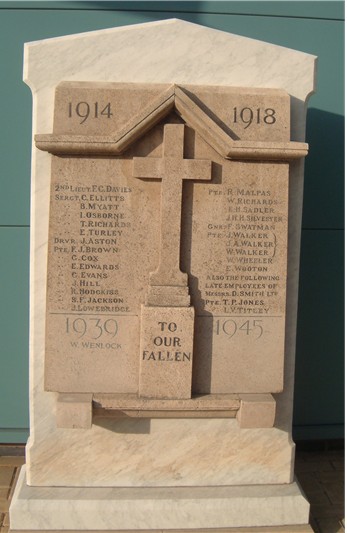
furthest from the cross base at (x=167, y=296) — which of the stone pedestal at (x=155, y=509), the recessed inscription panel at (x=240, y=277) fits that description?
the stone pedestal at (x=155, y=509)

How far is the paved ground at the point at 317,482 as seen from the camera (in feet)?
11.6

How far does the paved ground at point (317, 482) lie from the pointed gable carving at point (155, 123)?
7.48 ft

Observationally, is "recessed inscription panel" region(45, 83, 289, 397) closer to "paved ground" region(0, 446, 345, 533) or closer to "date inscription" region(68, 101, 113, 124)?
"date inscription" region(68, 101, 113, 124)

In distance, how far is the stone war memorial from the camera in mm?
3186

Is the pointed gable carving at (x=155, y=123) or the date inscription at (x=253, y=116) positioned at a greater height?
the date inscription at (x=253, y=116)

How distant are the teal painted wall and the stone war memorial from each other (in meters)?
1.00

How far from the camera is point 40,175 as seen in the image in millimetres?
3309

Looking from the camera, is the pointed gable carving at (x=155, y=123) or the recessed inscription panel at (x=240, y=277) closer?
the pointed gable carving at (x=155, y=123)

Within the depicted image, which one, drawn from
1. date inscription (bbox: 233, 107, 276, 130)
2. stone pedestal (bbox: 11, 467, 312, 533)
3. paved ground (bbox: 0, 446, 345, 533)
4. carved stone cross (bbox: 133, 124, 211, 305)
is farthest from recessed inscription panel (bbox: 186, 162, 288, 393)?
paved ground (bbox: 0, 446, 345, 533)

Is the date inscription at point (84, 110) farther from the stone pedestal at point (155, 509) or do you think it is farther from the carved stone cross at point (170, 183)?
the stone pedestal at point (155, 509)

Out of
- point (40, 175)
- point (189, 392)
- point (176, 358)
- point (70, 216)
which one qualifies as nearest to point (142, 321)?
point (176, 358)

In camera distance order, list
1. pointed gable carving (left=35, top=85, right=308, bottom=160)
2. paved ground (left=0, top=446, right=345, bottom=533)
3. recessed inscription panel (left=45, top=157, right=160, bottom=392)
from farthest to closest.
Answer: paved ground (left=0, top=446, right=345, bottom=533) < recessed inscription panel (left=45, top=157, right=160, bottom=392) < pointed gable carving (left=35, top=85, right=308, bottom=160)

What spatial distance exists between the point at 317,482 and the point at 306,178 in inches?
89.2

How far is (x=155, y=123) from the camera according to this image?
3182 millimetres
